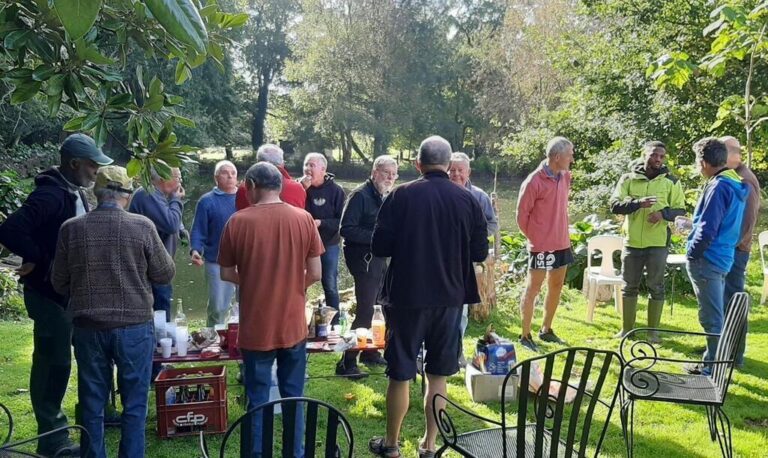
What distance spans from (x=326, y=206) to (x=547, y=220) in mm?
1827

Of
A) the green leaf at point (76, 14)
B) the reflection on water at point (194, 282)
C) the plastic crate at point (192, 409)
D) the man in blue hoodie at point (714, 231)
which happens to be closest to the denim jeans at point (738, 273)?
the man in blue hoodie at point (714, 231)

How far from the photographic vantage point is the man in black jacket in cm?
436

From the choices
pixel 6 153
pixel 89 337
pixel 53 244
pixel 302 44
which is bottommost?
pixel 89 337

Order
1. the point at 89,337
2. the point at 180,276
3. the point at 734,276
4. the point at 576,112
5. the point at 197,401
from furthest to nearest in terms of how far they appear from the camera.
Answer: the point at 576,112 < the point at 180,276 < the point at 734,276 < the point at 197,401 < the point at 89,337

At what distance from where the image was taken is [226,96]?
27203mm

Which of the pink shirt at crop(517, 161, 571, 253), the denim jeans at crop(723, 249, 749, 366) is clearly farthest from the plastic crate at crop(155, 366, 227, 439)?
the denim jeans at crop(723, 249, 749, 366)

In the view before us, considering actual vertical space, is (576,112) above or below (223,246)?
above

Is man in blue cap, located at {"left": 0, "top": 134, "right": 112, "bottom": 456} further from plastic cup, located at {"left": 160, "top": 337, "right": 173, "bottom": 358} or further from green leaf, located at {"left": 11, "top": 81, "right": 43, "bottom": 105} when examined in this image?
green leaf, located at {"left": 11, "top": 81, "right": 43, "bottom": 105}

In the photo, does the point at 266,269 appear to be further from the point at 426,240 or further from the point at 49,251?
the point at 49,251

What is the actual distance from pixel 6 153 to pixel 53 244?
1730cm

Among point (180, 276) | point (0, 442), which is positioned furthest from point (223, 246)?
point (180, 276)

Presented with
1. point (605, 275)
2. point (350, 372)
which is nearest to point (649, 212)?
point (605, 275)

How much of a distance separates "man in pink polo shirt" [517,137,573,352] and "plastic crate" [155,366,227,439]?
266cm

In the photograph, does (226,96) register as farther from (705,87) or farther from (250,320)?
(250,320)
